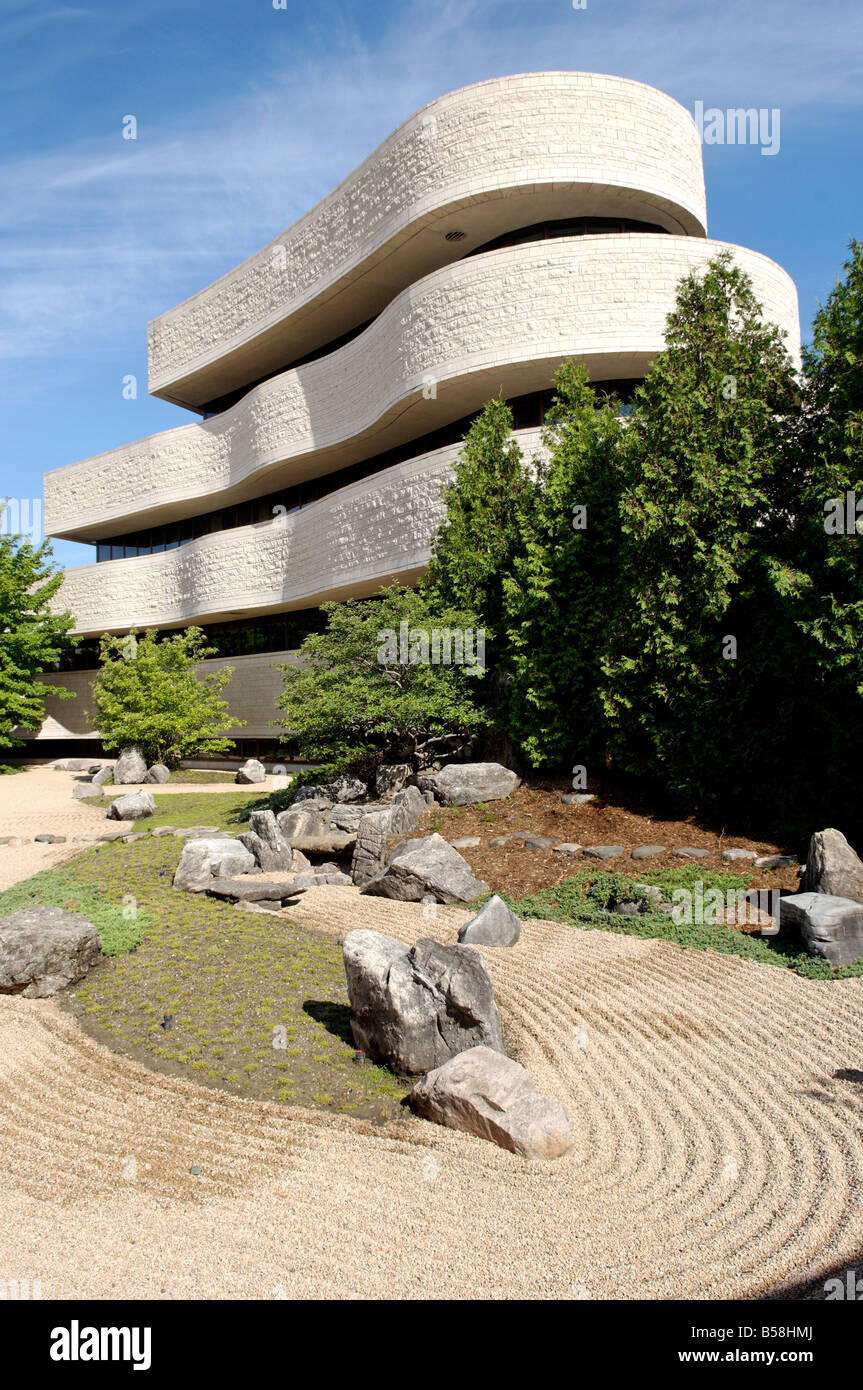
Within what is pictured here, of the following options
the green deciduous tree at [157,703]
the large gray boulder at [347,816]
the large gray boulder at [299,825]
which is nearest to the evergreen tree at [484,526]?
the large gray boulder at [347,816]

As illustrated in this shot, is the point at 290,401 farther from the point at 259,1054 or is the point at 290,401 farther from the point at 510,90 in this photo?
the point at 259,1054

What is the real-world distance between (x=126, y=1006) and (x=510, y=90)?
2188cm

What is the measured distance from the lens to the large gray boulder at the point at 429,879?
10109 millimetres

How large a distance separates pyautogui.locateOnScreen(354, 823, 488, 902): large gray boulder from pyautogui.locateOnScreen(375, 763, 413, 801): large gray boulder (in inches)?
154

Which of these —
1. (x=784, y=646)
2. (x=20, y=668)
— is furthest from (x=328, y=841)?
(x=20, y=668)

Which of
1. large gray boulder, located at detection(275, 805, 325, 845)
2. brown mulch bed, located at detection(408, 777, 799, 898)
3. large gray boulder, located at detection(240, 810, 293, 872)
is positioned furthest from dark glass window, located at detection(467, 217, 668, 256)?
large gray boulder, located at detection(240, 810, 293, 872)

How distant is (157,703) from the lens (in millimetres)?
24031

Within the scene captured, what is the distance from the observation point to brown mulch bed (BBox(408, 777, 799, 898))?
10164 millimetres

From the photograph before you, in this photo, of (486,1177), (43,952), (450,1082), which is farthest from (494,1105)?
(43,952)

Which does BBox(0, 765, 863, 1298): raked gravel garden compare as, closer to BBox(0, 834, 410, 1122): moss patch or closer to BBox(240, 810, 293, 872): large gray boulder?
BBox(0, 834, 410, 1122): moss patch

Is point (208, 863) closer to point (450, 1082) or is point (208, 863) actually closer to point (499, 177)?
point (450, 1082)

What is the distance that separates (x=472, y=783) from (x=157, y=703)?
45.7ft

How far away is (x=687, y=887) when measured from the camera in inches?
368

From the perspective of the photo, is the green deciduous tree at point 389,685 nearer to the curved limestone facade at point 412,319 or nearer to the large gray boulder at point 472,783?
the large gray boulder at point 472,783
